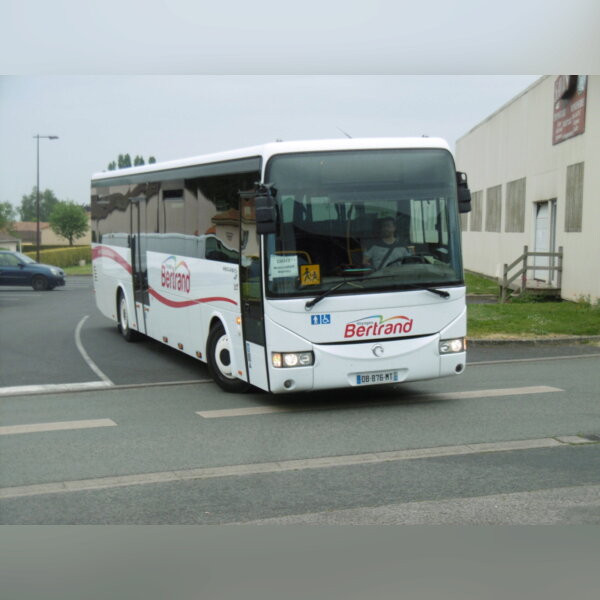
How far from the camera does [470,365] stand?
535 inches

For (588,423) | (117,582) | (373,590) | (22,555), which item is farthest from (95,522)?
(588,423)

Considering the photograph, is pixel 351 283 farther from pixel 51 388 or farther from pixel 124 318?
pixel 124 318

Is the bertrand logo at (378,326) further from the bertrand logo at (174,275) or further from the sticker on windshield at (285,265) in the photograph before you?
the bertrand logo at (174,275)

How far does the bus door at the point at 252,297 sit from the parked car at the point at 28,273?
4011 millimetres

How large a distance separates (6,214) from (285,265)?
2890 millimetres

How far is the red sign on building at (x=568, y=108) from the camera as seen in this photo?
20734 millimetres

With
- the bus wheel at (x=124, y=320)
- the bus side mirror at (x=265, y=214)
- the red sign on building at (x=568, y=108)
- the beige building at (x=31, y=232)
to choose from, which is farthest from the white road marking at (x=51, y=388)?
the red sign on building at (x=568, y=108)

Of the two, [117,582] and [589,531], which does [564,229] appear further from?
[117,582]

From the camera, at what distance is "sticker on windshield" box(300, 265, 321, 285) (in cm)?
955

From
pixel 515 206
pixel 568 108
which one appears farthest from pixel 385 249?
pixel 515 206

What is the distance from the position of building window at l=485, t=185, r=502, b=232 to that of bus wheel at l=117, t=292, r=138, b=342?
14.5 metres

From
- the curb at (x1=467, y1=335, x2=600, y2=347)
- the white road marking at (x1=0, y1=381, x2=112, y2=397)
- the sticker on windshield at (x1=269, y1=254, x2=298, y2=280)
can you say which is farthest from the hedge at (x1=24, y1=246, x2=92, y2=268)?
the curb at (x1=467, y1=335, x2=600, y2=347)

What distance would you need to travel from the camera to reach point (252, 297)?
995cm

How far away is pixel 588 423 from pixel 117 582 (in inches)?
226
